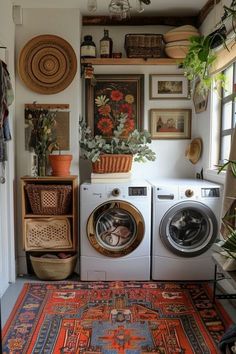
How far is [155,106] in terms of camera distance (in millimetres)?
3516

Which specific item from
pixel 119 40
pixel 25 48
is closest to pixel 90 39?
pixel 119 40

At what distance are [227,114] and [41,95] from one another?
175 cm

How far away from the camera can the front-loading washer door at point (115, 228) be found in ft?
9.64

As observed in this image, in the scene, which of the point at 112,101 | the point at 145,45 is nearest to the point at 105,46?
the point at 145,45

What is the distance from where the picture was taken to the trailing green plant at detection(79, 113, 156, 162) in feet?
10.0

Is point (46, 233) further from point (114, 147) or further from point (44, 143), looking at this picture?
point (114, 147)

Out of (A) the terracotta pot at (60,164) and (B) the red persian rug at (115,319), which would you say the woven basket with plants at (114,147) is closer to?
(A) the terracotta pot at (60,164)

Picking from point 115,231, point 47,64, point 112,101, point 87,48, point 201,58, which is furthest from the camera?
point 112,101

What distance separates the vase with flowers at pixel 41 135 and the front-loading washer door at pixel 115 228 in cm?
69

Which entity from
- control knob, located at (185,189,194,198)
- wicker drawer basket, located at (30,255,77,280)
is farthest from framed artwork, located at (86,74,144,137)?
wicker drawer basket, located at (30,255,77,280)

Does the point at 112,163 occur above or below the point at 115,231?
above

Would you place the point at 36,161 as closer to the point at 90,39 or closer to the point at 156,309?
the point at 90,39

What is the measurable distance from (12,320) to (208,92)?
254cm

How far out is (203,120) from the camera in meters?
3.30
